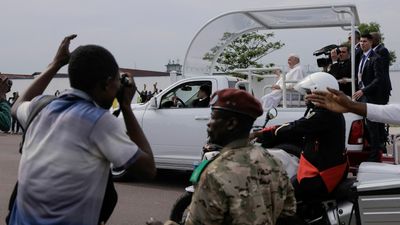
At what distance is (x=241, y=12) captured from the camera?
970cm

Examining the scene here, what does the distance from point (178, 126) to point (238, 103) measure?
693 cm

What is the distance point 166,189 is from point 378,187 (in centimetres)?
520

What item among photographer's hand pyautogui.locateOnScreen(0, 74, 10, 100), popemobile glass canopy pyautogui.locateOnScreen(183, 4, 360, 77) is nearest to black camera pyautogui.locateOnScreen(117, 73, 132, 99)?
photographer's hand pyautogui.locateOnScreen(0, 74, 10, 100)

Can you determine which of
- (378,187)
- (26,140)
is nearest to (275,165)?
(26,140)

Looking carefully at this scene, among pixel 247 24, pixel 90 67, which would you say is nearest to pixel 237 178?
pixel 90 67

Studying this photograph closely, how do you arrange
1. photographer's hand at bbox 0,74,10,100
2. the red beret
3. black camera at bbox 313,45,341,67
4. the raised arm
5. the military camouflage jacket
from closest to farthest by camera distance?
the military camouflage jacket, the red beret, the raised arm, photographer's hand at bbox 0,74,10,100, black camera at bbox 313,45,341,67

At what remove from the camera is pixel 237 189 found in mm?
2227

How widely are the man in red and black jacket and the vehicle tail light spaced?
3.16 meters

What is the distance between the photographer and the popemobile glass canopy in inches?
362

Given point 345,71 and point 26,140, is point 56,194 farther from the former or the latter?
point 345,71

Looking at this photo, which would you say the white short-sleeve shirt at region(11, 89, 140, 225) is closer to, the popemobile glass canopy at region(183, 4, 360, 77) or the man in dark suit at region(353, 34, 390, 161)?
the man in dark suit at region(353, 34, 390, 161)

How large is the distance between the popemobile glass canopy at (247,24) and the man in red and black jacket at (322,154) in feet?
14.4

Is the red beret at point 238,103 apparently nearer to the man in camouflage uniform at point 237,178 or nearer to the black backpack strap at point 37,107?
the man in camouflage uniform at point 237,178

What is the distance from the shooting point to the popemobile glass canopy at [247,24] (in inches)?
362
